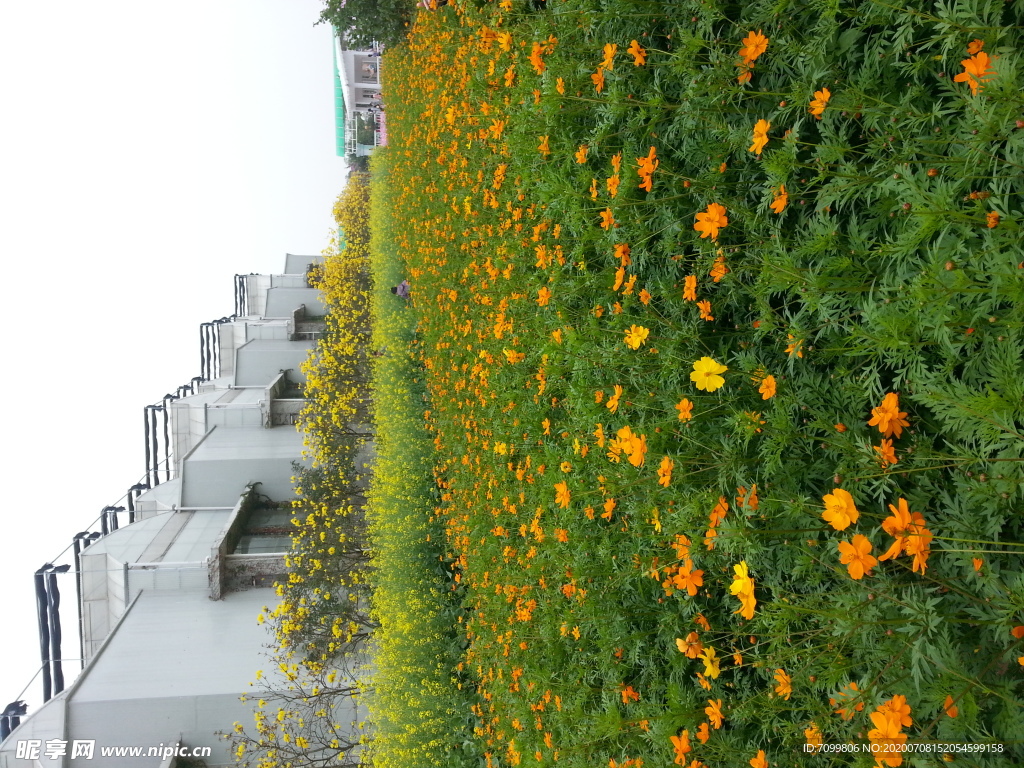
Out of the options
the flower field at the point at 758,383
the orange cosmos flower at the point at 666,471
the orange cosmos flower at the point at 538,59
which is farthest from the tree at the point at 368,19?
the orange cosmos flower at the point at 666,471

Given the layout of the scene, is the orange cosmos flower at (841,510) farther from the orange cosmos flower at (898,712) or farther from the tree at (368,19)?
the tree at (368,19)

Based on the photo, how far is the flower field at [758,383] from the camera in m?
1.58

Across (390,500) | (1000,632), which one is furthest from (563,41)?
(390,500)

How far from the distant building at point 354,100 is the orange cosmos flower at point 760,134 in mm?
36111

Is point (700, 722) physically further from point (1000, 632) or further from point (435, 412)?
point (435, 412)

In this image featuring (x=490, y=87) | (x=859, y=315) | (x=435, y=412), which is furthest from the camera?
(x=435, y=412)

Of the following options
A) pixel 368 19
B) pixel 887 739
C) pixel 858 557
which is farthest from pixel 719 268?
pixel 368 19

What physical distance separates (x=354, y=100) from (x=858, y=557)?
44462mm

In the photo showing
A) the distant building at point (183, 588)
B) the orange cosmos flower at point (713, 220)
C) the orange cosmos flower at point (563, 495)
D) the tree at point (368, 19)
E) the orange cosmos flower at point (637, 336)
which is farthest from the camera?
the tree at point (368, 19)

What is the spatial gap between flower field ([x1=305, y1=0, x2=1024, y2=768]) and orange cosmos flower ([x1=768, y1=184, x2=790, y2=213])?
1 centimetres

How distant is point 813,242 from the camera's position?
202 cm

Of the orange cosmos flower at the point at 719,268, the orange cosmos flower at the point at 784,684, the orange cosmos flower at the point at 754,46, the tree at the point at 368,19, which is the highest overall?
the tree at the point at 368,19

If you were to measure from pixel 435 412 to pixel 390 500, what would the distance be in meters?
1.40

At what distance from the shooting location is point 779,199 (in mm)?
2113
